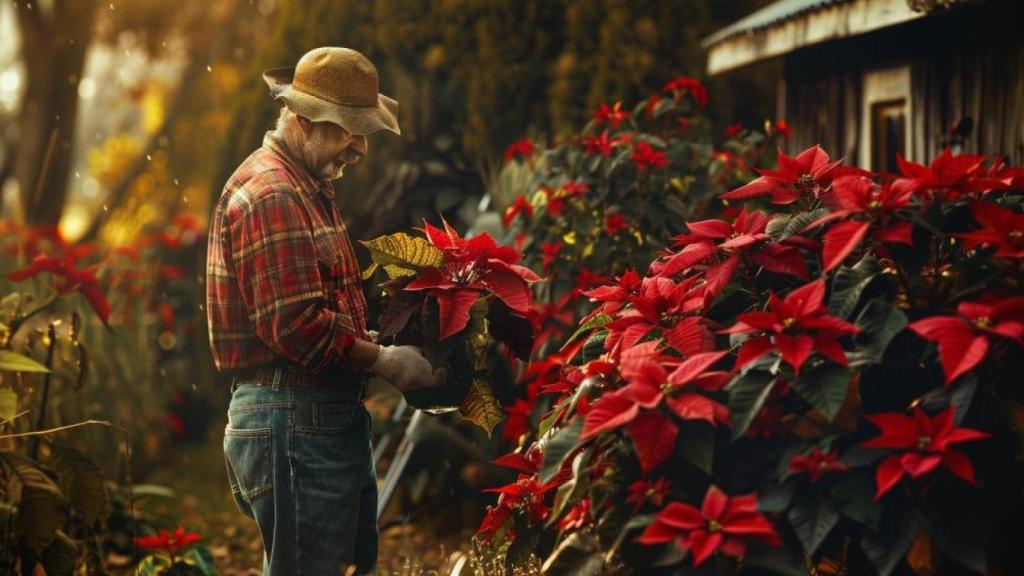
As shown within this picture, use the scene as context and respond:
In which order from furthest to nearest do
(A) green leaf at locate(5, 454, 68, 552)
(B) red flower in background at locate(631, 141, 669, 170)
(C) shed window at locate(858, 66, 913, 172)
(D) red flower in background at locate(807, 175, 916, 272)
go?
(C) shed window at locate(858, 66, 913, 172), (B) red flower in background at locate(631, 141, 669, 170), (A) green leaf at locate(5, 454, 68, 552), (D) red flower in background at locate(807, 175, 916, 272)

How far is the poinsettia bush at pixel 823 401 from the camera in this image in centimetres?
194

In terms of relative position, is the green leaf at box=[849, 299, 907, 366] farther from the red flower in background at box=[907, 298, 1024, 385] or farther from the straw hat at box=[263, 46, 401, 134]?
the straw hat at box=[263, 46, 401, 134]

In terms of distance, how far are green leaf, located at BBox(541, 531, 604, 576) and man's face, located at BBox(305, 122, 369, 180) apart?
4.12ft

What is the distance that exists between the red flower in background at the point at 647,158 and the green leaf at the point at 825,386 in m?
2.70

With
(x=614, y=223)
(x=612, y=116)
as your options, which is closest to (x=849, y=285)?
(x=614, y=223)

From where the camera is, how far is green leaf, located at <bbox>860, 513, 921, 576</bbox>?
1907 mm

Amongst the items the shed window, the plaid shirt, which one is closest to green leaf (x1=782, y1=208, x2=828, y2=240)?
the plaid shirt

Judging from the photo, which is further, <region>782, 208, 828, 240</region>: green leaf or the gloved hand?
the gloved hand

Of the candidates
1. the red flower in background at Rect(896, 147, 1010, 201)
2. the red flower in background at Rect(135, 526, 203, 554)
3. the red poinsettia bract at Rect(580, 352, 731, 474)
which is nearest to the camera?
the red poinsettia bract at Rect(580, 352, 731, 474)

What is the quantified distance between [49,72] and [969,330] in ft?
35.2

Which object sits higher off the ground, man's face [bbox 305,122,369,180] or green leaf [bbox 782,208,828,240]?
man's face [bbox 305,122,369,180]

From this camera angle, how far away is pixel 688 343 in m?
2.20

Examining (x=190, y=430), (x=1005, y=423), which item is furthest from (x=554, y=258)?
(x=190, y=430)

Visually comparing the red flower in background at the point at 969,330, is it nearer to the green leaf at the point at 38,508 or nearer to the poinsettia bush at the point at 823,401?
the poinsettia bush at the point at 823,401
